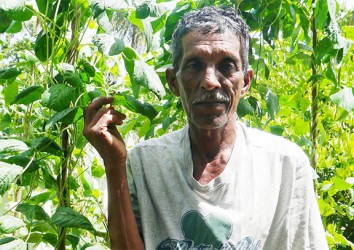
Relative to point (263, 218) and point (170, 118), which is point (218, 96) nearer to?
point (263, 218)

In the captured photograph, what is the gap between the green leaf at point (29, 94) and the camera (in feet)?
5.66

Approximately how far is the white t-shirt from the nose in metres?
0.20

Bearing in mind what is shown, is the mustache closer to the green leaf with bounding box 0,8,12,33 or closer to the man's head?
the man's head

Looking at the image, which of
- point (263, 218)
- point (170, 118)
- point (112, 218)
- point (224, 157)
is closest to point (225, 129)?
point (224, 157)

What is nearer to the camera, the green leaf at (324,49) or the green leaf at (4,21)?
the green leaf at (4,21)

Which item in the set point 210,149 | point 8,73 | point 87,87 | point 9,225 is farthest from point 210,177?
point 8,73

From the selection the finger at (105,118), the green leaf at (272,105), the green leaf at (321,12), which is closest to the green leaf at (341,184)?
the green leaf at (272,105)

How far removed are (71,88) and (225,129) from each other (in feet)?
1.34

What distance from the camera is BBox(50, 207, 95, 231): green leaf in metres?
1.57

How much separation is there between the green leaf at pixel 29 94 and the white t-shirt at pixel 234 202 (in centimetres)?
35

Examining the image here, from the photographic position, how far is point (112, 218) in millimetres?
1504

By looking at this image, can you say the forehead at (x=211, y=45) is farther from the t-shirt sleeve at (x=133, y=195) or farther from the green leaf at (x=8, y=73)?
the green leaf at (x=8, y=73)

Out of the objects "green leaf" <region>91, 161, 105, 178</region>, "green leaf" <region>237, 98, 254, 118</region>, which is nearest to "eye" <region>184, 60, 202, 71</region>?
"green leaf" <region>237, 98, 254, 118</region>

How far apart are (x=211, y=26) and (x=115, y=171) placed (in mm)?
415
